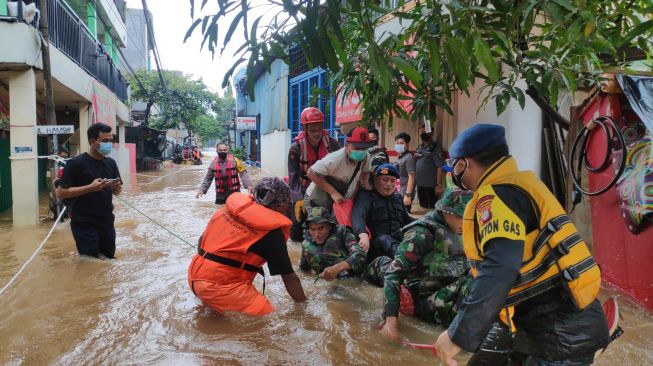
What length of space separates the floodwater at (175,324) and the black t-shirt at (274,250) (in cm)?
49

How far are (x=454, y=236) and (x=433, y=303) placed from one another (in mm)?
535

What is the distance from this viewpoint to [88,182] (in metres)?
4.90

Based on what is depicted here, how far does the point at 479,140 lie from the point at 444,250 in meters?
1.66

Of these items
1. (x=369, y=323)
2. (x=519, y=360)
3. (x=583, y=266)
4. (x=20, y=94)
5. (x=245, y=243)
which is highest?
(x=20, y=94)

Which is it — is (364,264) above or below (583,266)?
below

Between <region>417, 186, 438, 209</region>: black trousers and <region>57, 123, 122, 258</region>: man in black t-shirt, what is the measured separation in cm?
472

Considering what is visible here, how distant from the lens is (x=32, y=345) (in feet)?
10.6

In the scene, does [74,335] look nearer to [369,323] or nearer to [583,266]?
[369,323]

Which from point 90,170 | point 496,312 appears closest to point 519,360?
point 496,312

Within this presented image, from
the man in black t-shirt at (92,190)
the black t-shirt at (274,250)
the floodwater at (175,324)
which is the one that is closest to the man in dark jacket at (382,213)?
the floodwater at (175,324)

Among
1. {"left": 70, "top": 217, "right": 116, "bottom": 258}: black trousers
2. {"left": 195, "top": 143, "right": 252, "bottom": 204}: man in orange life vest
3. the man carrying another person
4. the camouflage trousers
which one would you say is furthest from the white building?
the camouflage trousers

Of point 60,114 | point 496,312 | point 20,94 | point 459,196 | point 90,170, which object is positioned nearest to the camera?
point 496,312

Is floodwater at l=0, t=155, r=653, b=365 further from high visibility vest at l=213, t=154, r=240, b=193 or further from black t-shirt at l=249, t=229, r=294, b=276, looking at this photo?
high visibility vest at l=213, t=154, r=240, b=193

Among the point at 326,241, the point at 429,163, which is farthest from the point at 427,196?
the point at 326,241
